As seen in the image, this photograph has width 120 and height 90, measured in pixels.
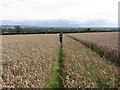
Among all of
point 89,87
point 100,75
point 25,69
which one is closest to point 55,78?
point 25,69

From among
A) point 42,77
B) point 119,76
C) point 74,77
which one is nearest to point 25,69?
point 42,77

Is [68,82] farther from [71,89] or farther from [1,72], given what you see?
[1,72]

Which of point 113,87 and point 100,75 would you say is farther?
A: point 100,75

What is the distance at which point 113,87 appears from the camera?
6848mm

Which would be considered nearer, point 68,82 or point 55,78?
point 68,82

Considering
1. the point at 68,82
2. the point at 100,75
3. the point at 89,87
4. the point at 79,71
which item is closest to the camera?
the point at 89,87

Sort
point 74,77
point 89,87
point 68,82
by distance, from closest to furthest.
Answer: point 89,87
point 68,82
point 74,77

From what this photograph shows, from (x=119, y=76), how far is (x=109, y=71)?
76cm

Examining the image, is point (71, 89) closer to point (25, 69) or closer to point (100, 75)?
point (100, 75)

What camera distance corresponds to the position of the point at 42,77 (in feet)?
25.7

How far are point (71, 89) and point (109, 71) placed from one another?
127 inches

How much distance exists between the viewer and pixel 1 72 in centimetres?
785

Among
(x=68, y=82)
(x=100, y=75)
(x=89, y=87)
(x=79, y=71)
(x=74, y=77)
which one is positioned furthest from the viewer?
(x=79, y=71)

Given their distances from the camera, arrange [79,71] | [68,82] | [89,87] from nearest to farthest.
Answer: [89,87] → [68,82] → [79,71]
